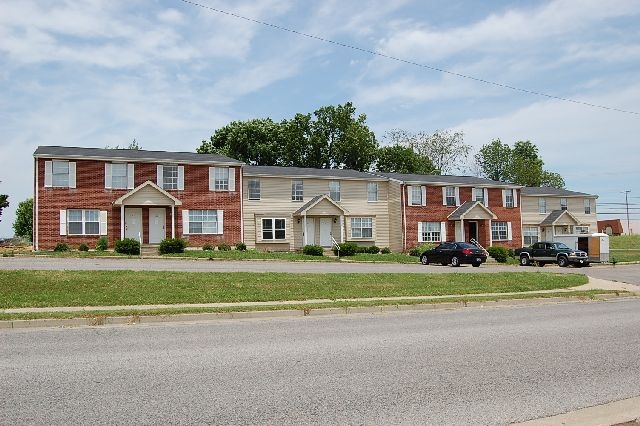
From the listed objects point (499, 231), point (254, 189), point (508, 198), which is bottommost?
point (499, 231)

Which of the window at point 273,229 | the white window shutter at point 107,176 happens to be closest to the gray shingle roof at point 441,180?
the window at point 273,229

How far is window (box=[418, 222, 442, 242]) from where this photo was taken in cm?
4803

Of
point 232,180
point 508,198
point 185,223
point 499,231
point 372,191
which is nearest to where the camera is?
point 185,223

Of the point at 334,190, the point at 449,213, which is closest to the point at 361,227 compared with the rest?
the point at 334,190

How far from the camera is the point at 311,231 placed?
43.8 meters

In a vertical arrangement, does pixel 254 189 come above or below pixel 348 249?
above

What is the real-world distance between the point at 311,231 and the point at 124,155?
14.1 meters

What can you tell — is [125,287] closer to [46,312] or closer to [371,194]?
[46,312]

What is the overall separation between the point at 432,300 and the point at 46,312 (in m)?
10.0

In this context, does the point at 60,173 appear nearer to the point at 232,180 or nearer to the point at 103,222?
the point at 103,222

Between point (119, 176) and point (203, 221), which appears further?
point (203, 221)

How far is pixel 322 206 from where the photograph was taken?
43.1 m

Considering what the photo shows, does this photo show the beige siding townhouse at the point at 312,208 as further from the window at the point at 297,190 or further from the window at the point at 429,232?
the window at the point at 429,232

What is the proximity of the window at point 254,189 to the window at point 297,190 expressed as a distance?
9.10 feet
